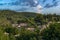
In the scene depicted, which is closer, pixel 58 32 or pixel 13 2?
pixel 58 32

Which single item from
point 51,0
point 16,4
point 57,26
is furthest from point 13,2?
point 57,26

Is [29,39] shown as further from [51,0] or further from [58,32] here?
[51,0]

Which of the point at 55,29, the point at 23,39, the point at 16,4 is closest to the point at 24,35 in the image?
the point at 23,39

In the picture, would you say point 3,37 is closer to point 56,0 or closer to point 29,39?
point 29,39

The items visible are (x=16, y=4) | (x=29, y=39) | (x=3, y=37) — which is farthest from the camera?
(x=16, y=4)

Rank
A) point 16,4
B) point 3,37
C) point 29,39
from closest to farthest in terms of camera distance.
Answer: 1. point 3,37
2. point 29,39
3. point 16,4

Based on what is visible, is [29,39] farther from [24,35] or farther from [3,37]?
[3,37]

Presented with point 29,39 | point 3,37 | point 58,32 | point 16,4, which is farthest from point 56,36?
point 16,4

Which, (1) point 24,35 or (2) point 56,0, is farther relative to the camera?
(2) point 56,0
